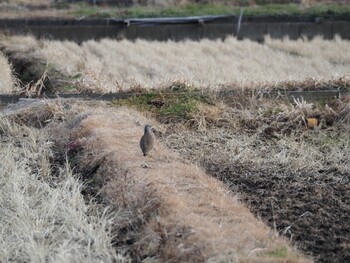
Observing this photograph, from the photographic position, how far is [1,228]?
6.10 m

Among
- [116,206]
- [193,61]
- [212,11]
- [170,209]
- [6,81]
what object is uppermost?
[170,209]

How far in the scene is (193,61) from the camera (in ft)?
56.5

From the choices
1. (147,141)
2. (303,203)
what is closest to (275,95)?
(147,141)

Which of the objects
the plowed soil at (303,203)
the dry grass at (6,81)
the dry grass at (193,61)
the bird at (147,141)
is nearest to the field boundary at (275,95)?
the dry grass at (193,61)

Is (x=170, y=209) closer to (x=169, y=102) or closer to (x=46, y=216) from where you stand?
(x=46, y=216)

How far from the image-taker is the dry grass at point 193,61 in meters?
12.0

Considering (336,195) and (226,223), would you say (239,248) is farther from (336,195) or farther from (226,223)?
(336,195)

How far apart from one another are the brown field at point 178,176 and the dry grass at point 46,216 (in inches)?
0.5

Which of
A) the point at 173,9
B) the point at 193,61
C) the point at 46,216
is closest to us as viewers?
the point at 46,216

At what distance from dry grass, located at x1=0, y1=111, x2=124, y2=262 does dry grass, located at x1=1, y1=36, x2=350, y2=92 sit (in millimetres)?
3617

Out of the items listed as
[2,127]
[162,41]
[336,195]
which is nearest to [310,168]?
[336,195]

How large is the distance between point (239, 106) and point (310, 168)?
2.53m

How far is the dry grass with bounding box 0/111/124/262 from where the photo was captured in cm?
541

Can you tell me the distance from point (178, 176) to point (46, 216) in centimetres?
136
